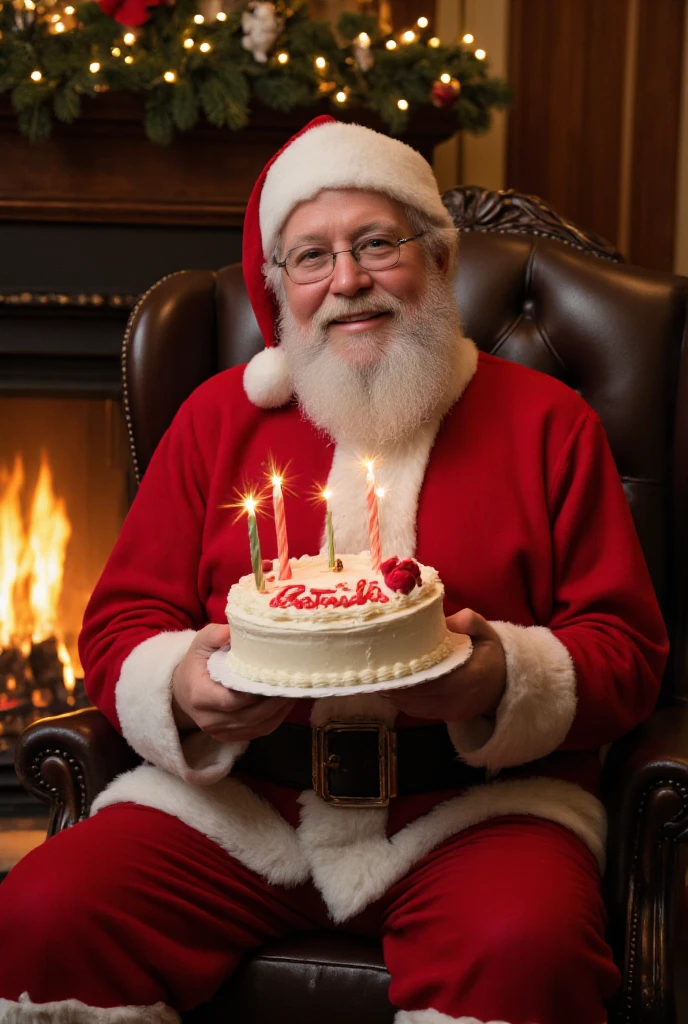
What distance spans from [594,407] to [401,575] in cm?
87

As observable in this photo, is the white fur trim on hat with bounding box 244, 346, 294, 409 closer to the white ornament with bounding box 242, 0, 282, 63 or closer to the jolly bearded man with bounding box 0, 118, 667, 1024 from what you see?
the jolly bearded man with bounding box 0, 118, 667, 1024

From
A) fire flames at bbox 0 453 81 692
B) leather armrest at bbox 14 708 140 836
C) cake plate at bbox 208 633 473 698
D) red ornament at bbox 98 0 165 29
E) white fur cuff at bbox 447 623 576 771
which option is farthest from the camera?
fire flames at bbox 0 453 81 692

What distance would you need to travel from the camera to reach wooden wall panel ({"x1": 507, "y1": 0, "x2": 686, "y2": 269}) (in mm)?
3004

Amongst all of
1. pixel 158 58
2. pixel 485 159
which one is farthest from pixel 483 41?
pixel 158 58

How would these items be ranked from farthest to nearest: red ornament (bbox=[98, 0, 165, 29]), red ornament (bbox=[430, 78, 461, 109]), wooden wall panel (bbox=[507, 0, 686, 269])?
wooden wall panel (bbox=[507, 0, 686, 269])
red ornament (bbox=[430, 78, 461, 109])
red ornament (bbox=[98, 0, 165, 29])

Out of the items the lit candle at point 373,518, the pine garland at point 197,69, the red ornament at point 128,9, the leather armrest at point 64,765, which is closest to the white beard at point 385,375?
the lit candle at point 373,518

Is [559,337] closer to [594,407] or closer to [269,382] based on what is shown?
[594,407]

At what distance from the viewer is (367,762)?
1.50 metres

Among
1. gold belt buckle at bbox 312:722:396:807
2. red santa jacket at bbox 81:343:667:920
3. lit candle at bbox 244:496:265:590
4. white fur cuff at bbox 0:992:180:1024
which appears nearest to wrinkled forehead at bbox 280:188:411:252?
red santa jacket at bbox 81:343:667:920

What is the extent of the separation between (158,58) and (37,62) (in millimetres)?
282

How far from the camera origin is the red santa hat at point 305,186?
5.54 feet

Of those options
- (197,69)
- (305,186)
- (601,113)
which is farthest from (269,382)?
(601,113)

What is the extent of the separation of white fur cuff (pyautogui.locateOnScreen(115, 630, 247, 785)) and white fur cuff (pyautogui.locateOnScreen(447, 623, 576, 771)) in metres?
0.34

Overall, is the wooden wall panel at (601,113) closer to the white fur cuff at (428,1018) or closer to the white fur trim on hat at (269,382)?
the white fur trim on hat at (269,382)
